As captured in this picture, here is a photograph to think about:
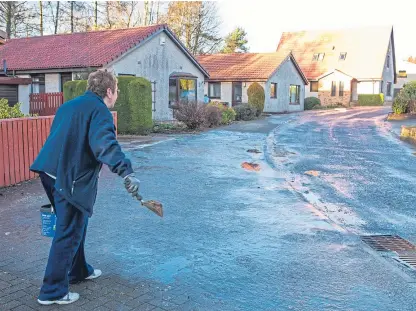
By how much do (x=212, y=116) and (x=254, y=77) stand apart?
1374 cm

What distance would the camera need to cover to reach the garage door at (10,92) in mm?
14758

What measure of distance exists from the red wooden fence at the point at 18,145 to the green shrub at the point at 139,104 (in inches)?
319

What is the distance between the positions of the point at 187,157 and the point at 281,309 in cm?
889

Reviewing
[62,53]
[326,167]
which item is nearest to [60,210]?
[326,167]

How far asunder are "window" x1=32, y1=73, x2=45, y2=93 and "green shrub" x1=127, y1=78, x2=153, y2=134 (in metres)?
8.72

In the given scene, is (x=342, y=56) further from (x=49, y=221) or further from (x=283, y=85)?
(x=49, y=221)

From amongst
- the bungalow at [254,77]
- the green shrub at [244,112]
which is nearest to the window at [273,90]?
the bungalow at [254,77]

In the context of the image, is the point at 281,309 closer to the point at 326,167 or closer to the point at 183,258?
the point at 183,258

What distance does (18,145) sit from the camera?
8531mm

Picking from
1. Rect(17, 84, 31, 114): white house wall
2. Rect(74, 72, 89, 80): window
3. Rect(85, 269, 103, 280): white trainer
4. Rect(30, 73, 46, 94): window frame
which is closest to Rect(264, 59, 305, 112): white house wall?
Rect(74, 72, 89, 80): window

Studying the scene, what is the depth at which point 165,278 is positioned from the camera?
436 centimetres

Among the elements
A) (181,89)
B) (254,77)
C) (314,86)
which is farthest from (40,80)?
(314,86)

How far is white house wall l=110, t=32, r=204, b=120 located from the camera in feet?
75.3

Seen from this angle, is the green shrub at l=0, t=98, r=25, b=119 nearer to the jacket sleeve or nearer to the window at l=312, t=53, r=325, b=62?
the jacket sleeve
